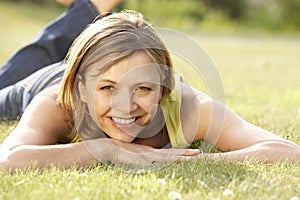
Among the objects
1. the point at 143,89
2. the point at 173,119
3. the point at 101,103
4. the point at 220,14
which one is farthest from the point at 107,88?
the point at 220,14

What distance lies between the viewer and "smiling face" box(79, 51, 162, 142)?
302 cm

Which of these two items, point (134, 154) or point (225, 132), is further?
point (225, 132)

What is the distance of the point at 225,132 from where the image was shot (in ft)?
11.2

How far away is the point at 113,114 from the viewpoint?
3055 millimetres

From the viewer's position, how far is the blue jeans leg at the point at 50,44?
197 inches

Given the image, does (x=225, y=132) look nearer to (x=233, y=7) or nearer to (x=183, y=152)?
(x=183, y=152)

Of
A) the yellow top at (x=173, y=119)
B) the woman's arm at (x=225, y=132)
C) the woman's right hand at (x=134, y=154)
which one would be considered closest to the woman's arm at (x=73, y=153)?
the woman's right hand at (x=134, y=154)

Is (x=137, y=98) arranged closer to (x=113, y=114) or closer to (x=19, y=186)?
(x=113, y=114)

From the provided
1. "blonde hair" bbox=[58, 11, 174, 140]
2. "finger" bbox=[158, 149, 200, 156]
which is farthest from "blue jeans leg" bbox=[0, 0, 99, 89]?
"finger" bbox=[158, 149, 200, 156]

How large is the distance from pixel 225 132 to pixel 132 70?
2.36 feet

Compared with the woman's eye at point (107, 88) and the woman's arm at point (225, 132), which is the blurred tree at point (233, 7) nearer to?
the woman's arm at point (225, 132)

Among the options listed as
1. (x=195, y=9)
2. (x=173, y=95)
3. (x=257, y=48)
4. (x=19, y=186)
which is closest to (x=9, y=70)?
(x=173, y=95)

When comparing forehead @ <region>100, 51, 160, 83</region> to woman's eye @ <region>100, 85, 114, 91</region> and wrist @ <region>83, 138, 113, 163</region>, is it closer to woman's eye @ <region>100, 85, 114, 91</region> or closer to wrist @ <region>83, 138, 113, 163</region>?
woman's eye @ <region>100, 85, 114, 91</region>

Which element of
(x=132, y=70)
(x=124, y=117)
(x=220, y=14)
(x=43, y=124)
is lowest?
(x=220, y=14)
